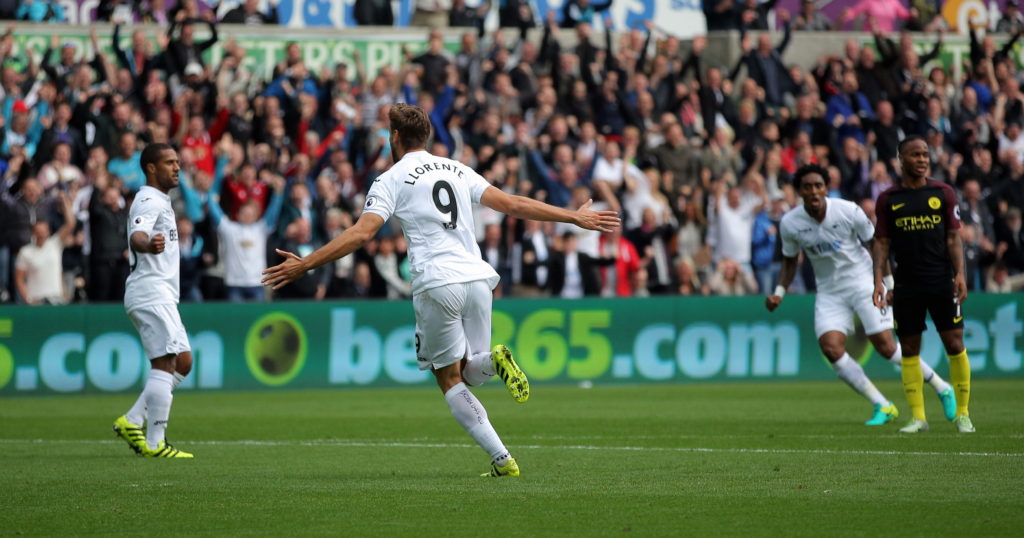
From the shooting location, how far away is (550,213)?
9398 mm

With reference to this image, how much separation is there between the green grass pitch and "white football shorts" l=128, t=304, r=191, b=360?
90 cm

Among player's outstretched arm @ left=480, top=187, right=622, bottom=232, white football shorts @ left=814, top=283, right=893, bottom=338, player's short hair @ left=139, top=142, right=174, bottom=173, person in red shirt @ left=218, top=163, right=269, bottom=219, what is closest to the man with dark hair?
white football shorts @ left=814, top=283, right=893, bottom=338

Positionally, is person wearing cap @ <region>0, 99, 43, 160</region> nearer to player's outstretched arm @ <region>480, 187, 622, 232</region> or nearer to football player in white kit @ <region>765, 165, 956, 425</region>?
football player in white kit @ <region>765, 165, 956, 425</region>

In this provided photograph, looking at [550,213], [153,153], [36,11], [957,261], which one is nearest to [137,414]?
[153,153]

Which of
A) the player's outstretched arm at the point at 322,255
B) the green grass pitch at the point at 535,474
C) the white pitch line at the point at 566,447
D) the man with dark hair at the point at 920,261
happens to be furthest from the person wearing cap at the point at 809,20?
the player's outstretched arm at the point at 322,255

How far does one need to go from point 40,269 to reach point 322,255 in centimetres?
1216

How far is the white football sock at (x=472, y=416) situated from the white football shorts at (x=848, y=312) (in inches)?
220

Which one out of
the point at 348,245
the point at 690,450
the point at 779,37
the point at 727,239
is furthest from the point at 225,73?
the point at 348,245

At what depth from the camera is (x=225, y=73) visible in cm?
2312

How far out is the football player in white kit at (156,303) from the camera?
12.0 meters

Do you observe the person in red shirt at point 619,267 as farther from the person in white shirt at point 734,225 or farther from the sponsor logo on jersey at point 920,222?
the sponsor logo on jersey at point 920,222

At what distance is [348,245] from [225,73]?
14745 mm

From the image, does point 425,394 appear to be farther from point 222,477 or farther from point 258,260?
point 222,477

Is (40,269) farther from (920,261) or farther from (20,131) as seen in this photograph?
(920,261)
